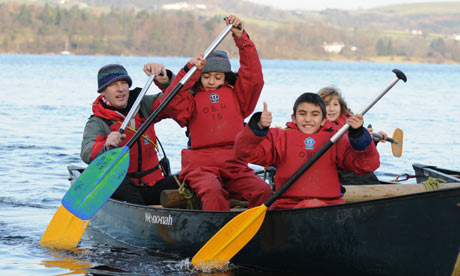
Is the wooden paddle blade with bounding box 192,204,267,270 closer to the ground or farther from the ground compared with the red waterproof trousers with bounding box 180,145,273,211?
closer to the ground

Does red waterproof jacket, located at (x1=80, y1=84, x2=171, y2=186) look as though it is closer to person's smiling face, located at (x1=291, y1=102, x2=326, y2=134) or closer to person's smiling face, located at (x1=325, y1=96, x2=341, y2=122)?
person's smiling face, located at (x1=325, y1=96, x2=341, y2=122)

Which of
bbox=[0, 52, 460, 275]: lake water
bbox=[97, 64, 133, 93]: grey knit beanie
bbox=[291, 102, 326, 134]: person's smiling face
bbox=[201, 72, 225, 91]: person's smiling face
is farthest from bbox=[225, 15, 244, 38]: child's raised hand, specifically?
bbox=[0, 52, 460, 275]: lake water

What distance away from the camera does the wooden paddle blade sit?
16.9 ft

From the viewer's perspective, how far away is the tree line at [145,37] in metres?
109

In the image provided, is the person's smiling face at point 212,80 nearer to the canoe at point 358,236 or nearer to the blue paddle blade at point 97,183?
the blue paddle blade at point 97,183

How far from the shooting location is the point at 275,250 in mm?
5324

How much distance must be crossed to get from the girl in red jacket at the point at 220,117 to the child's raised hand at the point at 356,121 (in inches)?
52.0

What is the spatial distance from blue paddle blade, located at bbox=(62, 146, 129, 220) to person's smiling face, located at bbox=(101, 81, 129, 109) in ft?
1.87

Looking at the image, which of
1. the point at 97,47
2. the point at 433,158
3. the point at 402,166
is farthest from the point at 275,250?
the point at 97,47

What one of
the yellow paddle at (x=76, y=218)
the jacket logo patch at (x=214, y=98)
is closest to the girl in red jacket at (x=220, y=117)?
the jacket logo patch at (x=214, y=98)

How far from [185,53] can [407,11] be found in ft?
263

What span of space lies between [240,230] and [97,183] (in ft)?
5.31

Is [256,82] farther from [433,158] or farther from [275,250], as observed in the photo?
[433,158]

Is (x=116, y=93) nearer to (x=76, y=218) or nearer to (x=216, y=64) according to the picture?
(x=216, y=64)
